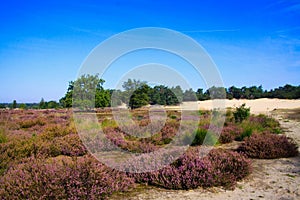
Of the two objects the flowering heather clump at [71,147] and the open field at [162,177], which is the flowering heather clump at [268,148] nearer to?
the open field at [162,177]

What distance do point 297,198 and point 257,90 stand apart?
238ft

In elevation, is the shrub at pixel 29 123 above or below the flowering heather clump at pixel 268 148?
above

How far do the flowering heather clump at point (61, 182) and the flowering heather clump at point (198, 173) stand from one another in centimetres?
66

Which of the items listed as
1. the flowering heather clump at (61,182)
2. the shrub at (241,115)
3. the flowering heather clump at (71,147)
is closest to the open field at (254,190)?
the flowering heather clump at (61,182)

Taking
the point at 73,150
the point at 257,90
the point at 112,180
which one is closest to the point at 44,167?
the point at 112,180

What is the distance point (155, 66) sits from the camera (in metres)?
7.62

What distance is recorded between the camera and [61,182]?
393cm

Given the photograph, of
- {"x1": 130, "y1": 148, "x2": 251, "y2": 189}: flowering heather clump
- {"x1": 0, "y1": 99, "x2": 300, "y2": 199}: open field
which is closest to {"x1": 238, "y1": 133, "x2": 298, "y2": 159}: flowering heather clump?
{"x1": 0, "y1": 99, "x2": 300, "y2": 199}: open field

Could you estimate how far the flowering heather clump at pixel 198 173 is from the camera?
454 centimetres

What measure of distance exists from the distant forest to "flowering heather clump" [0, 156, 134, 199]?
5.30 meters

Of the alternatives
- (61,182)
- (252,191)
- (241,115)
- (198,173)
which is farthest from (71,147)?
(241,115)

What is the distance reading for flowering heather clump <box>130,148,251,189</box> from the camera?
4.54 metres

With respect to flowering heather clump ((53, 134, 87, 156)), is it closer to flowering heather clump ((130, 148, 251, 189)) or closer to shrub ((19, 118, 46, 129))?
flowering heather clump ((130, 148, 251, 189))

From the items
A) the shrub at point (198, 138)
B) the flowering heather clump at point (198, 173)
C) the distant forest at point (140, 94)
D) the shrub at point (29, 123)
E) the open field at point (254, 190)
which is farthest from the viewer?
the shrub at point (29, 123)
